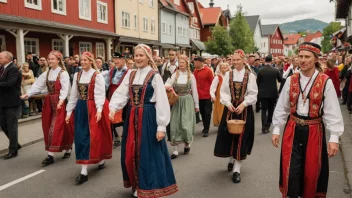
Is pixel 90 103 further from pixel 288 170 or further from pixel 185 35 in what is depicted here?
pixel 185 35

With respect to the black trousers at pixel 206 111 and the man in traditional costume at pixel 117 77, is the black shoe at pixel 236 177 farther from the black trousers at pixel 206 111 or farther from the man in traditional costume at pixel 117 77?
the black trousers at pixel 206 111

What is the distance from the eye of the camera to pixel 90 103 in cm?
565

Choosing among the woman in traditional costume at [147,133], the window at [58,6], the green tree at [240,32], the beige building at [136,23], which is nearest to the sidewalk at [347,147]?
the woman in traditional costume at [147,133]

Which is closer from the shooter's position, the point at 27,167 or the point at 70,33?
the point at 27,167

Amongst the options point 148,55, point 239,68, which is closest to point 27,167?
point 148,55

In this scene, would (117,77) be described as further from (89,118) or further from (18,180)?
(18,180)

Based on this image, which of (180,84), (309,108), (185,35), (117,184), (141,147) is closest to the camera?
(309,108)

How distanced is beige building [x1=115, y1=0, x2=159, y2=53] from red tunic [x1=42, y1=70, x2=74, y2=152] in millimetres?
19322

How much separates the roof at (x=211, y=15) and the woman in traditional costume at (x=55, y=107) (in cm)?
4871

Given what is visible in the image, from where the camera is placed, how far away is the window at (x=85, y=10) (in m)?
21.5

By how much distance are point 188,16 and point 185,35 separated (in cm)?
256

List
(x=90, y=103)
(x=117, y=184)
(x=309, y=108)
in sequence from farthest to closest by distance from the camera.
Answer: (x=90, y=103) < (x=117, y=184) < (x=309, y=108)

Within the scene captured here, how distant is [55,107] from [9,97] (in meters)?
1.07

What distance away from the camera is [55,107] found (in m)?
6.43
